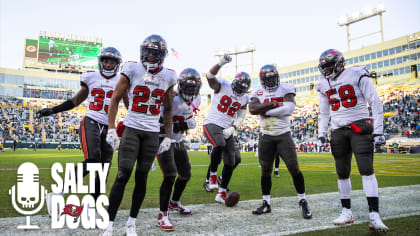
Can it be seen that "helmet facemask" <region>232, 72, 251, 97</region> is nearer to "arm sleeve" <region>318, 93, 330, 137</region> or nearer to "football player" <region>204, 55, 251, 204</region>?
"football player" <region>204, 55, 251, 204</region>

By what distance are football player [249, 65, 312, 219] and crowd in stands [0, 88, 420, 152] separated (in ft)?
91.1

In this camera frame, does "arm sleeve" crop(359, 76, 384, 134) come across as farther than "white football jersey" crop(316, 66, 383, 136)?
No

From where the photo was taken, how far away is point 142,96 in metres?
3.60

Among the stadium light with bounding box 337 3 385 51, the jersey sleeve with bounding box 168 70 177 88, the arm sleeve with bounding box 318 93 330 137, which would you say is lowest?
the arm sleeve with bounding box 318 93 330 137

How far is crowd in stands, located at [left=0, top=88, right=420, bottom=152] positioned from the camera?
3378 cm

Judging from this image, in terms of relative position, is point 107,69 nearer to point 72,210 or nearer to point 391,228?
point 72,210

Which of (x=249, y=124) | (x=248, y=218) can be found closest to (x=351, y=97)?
(x=248, y=218)

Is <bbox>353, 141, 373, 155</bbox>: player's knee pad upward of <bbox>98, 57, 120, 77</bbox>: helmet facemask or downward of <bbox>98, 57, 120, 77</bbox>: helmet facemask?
downward

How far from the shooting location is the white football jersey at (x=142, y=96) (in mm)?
3555

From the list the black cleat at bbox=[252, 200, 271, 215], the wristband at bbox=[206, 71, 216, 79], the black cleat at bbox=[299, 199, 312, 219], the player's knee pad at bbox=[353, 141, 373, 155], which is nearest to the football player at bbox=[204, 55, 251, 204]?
the wristband at bbox=[206, 71, 216, 79]

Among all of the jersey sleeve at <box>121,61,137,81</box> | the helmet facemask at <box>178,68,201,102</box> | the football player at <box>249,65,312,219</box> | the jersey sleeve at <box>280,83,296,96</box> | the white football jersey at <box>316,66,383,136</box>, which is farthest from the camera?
the jersey sleeve at <box>280,83,296,96</box>

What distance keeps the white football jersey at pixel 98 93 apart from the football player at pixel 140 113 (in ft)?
3.47

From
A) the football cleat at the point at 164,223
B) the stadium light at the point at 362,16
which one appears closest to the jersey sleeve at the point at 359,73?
the football cleat at the point at 164,223

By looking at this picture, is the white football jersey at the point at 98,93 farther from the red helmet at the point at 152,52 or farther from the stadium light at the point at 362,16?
the stadium light at the point at 362,16
